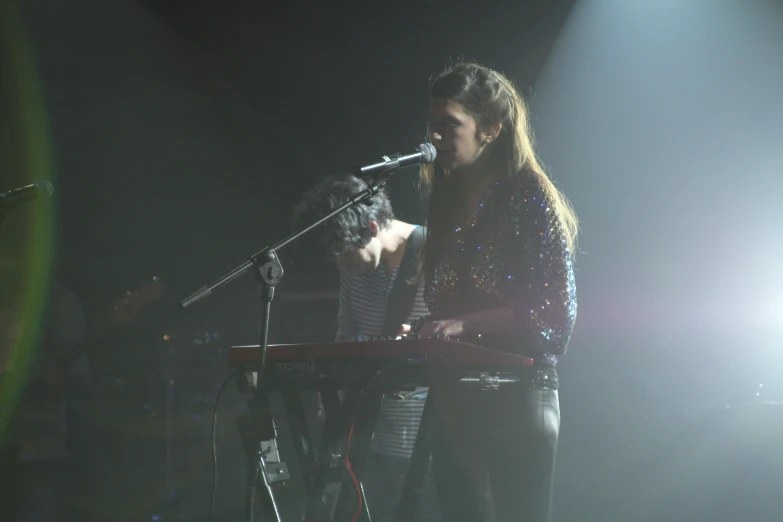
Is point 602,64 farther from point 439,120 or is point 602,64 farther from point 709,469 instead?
point 439,120

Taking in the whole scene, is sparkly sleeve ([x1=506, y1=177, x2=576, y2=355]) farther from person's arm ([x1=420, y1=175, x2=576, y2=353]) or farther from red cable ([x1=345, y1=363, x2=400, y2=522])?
red cable ([x1=345, y1=363, x2=400, y2=522])

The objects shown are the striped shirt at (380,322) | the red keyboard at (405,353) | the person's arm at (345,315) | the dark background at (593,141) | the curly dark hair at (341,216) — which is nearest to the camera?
the red keyboard at (405,353)

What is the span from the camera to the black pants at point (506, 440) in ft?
4.97

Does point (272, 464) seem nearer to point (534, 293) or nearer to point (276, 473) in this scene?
point (276, 473)

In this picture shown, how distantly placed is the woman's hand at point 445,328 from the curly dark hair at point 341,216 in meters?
1.01

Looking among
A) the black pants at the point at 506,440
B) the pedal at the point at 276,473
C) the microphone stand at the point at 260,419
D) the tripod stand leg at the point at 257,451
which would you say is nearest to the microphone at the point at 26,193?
the microphone stand at the point at 260,419

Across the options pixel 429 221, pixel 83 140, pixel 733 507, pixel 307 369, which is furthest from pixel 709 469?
pixel 83 140

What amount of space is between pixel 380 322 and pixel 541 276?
113 centimetres

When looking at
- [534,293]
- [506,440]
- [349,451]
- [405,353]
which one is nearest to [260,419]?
[349,451]

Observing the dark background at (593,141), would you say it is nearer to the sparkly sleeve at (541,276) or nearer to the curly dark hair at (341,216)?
the curly dark hair at (341,216)

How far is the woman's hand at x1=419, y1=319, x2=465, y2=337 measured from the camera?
1.56 m

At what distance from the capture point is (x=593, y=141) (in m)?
4.71

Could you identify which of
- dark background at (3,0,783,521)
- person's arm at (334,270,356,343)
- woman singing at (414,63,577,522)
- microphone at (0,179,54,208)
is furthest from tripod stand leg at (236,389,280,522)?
dark background at (3,0,783,521)

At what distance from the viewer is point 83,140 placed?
5766 mm
